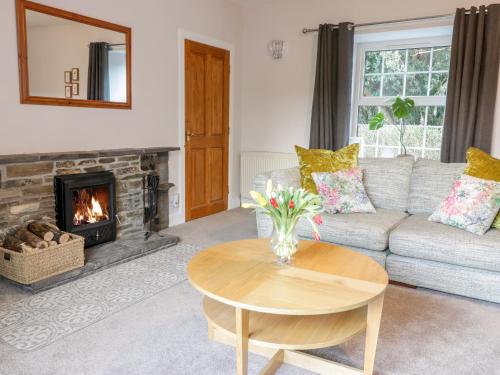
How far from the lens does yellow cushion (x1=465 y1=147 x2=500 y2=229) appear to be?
292 centimetres

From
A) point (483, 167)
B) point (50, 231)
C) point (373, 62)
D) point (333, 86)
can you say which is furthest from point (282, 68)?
point (50, 231)

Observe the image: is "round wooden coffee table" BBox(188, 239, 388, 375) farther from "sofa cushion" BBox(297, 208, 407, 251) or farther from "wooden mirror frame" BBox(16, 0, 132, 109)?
"wooden mirror frame" BBox(16, 0, 132, 109)

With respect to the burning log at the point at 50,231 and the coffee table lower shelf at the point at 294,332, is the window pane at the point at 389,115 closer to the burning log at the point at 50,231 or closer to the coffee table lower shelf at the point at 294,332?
the coffee table lower shelf at the point at 294,332

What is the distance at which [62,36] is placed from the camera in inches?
125

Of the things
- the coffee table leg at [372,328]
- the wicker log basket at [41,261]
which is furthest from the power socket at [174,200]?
the coffee table leg at [372,328]

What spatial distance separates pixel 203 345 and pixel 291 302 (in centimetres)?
72

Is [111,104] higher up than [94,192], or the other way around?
[111,104]

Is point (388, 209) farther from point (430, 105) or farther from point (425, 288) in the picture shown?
point (430, 105)

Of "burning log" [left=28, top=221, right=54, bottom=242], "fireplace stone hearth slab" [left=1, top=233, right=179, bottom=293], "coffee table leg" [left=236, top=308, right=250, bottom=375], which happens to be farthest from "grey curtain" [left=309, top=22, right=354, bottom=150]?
"coffee table leg" [left=236, top=308, right=250, bottom=375]

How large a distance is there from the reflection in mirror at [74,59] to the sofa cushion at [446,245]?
8.72 ft

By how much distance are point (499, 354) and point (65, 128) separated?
3.27m

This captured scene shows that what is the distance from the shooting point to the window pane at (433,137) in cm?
449

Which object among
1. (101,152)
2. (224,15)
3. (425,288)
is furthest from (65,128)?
(425,288)

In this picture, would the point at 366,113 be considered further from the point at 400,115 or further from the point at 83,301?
the point at 83,301
